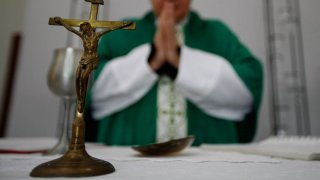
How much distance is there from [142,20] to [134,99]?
15.6 inches

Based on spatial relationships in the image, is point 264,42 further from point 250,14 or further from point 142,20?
point 142,20

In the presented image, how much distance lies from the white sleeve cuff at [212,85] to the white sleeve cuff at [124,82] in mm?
131

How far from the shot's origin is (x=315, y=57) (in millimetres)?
1347

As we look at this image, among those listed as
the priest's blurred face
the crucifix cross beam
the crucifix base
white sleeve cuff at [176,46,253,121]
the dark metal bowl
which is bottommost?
the dark metal bowl

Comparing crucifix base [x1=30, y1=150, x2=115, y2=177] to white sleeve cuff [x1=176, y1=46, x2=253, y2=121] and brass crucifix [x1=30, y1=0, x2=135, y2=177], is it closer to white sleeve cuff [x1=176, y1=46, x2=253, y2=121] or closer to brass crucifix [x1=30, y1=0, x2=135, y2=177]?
brass crucifix [x1=30, y1=0, x2=135, y2=177]

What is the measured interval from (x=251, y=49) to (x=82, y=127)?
1.18 m

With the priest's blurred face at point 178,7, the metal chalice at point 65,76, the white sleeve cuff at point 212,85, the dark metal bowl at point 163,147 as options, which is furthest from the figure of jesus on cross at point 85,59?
the priest's blurred face at point 178,7

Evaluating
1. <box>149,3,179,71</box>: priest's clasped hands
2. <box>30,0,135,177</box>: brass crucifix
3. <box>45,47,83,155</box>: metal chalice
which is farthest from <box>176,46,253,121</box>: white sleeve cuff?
<box>30,0,135,177</box>: brass crucifix

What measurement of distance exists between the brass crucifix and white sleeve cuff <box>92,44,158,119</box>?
0.77 metres

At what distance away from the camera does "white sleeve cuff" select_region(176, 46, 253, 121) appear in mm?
1076

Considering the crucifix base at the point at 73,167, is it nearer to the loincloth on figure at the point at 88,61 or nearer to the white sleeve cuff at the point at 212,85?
the loincloth on figure at the point at 88,61

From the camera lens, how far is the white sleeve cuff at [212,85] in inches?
42.4

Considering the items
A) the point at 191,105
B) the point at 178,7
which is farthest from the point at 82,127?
the point at 178,7

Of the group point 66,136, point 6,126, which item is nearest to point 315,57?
point 66,136
